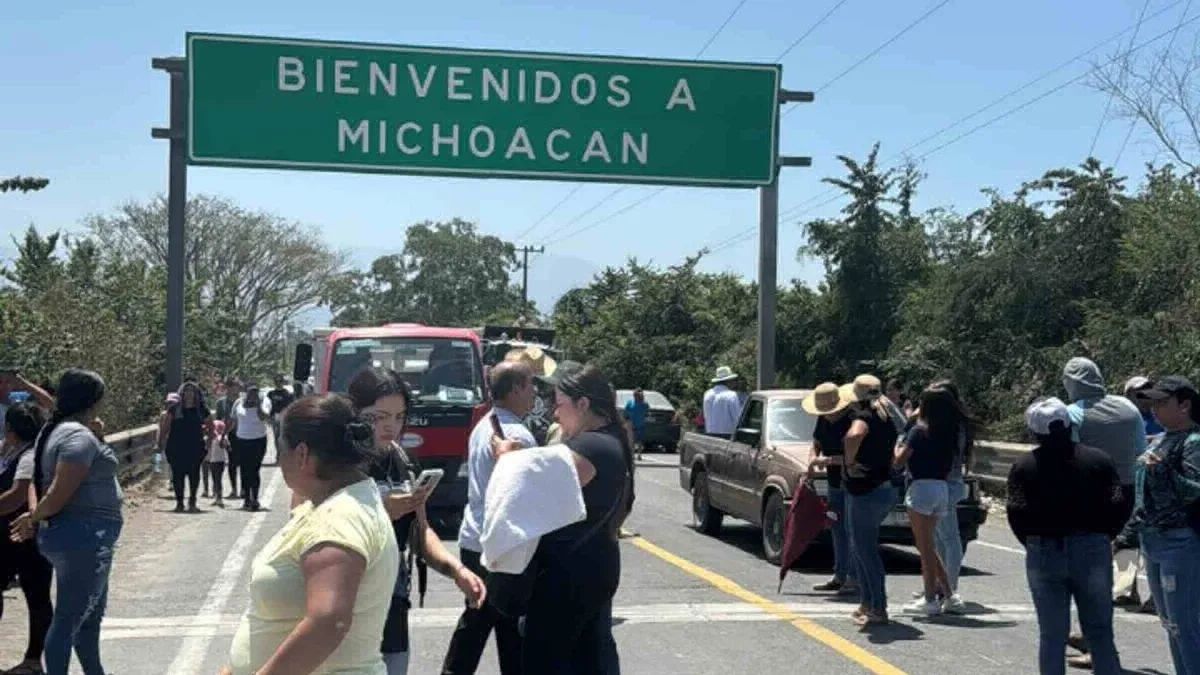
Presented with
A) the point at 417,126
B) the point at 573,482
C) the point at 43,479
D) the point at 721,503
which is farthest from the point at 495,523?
the point at 417,126

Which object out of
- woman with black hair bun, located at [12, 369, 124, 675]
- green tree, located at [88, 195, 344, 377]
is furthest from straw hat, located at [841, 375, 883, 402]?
green tree, located at [88, 195, 344, 377]

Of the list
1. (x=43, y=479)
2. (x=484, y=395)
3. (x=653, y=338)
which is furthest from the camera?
(x=653, y=338)

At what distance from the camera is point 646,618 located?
9.71 m

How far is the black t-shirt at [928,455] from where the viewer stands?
9.66 metres

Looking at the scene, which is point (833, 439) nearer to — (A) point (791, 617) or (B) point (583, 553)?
(A) point (791, 617)

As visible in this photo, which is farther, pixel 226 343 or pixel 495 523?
pixel 226 343

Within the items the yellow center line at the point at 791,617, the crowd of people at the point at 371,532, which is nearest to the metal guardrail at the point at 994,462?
the yellow center line at the point at 791,617

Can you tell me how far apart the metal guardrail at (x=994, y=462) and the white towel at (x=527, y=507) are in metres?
14.4

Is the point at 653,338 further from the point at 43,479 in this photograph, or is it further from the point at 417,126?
the point at 43,479

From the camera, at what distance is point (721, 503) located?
568 inches

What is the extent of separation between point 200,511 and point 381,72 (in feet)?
20.5

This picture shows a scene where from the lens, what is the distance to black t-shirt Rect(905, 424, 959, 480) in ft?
31.7

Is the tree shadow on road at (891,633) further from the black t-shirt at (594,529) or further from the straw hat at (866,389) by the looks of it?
the black t-shirt at (594,529)

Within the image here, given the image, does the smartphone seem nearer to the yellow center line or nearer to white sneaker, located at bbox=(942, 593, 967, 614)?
the yellow center line
